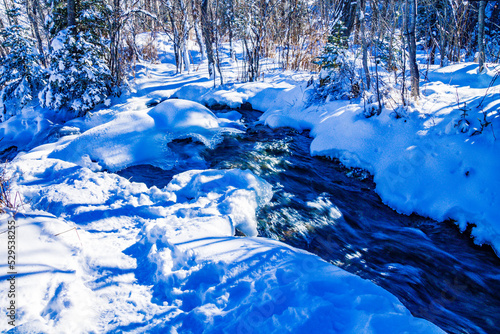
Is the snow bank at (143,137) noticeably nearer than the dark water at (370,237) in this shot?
No

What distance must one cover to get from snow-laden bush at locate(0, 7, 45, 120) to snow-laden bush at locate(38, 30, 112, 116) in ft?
3.76

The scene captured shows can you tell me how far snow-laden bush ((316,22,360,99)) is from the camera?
5938 mm

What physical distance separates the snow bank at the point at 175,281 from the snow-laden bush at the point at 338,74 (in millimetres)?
4440

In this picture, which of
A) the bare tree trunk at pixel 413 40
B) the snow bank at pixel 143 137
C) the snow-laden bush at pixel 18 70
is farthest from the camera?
the snow-laden bush at pixel 18 70

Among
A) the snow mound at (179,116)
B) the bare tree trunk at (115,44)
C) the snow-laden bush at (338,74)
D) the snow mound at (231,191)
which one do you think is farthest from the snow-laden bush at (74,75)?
the snow-laden bush at (338,74)

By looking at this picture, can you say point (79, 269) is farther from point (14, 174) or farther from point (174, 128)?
point (174, 128)

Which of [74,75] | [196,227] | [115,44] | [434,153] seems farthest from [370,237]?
[115,44]

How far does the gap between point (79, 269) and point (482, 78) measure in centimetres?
710

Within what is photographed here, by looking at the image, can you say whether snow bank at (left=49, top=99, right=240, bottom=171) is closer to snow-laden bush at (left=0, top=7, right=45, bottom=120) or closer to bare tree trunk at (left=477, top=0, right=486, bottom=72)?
snow-laden bush at (left=0, top=7, right=45, bottom=120)

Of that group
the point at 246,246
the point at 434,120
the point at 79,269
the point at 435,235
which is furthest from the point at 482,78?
the point at 79,269

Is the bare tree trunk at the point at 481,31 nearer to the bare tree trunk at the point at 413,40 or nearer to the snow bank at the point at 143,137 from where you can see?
the bare tree trunk at the point at 413,40

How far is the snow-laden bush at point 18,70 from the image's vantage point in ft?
23.8

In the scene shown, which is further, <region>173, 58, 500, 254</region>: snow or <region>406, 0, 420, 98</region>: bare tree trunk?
<region>406, 0, 420, 98</region>: bare tree trunk

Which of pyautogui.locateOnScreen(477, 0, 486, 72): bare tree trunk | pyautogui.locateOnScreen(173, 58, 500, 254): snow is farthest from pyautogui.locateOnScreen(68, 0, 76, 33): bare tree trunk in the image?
pyautogui.locateOnScreen(477, 0, 486, 72): bare tree trunk
